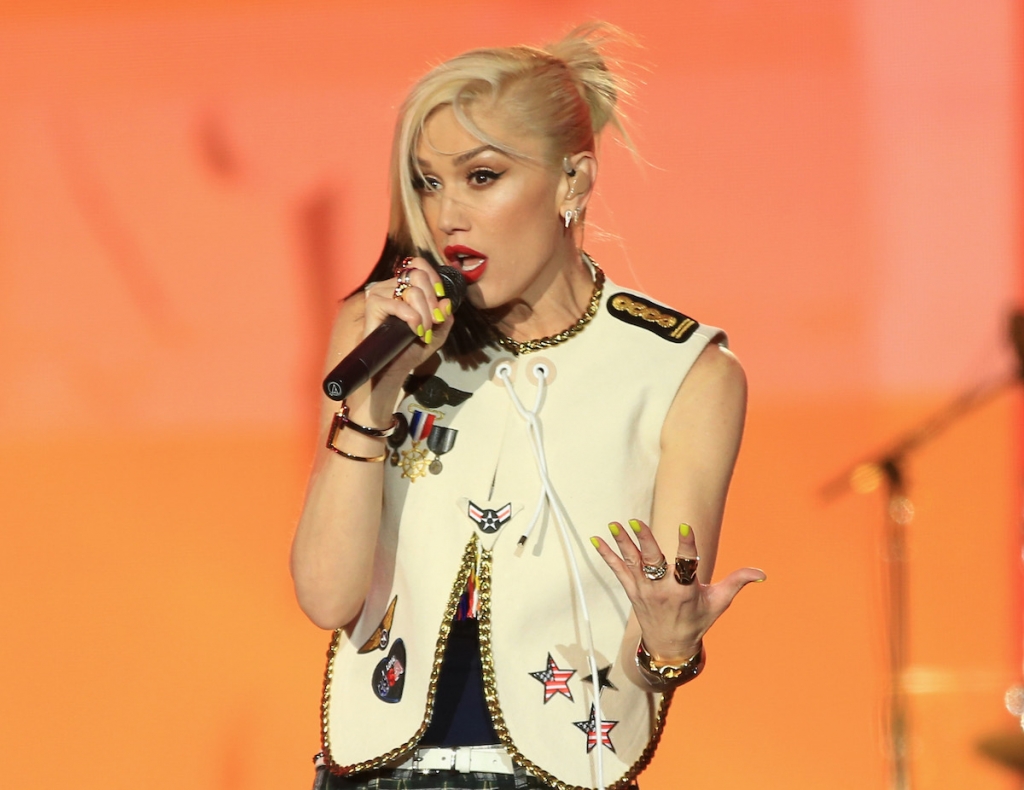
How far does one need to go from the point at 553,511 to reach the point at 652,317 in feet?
0.86

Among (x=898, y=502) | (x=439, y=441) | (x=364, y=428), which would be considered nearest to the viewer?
(x=364, y=428)

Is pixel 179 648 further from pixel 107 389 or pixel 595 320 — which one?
pixel 595 320

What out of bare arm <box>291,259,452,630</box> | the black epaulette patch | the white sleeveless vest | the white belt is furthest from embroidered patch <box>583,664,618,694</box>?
the black epaulette patch

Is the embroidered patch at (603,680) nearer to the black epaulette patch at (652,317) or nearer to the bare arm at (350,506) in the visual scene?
the bare arm at (350,506)

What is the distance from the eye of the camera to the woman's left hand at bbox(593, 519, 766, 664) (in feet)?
3.78

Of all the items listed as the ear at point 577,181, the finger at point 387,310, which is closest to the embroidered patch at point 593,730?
the finger at point 387,310

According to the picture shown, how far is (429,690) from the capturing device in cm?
122

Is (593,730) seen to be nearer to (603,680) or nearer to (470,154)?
(603,680)

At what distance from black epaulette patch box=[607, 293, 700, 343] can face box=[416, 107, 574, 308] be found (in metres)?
0.13

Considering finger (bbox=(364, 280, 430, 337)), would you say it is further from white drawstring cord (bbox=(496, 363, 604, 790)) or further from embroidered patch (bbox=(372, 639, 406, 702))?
embroidered patch (bbox=(372, 639, 406, 702))

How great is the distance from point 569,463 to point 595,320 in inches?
7.1

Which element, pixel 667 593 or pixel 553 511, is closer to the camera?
pixel 667 593

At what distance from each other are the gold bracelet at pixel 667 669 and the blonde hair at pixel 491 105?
46cm

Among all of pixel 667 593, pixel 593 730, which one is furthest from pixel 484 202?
pixel 593 730
